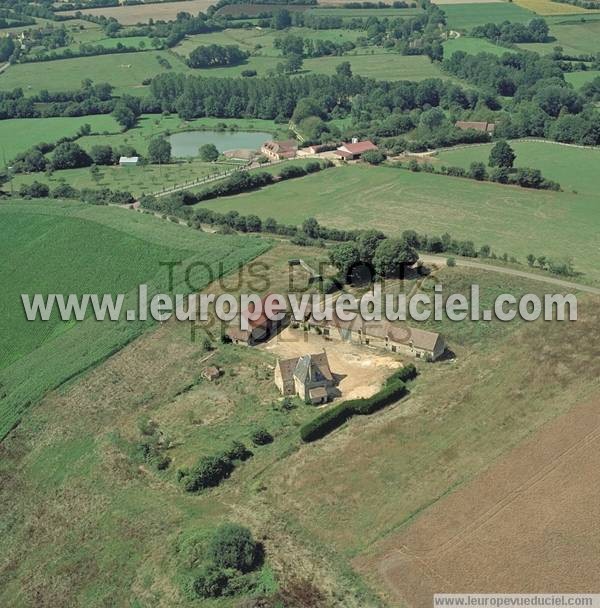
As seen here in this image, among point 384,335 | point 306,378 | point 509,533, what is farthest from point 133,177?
point 509,533

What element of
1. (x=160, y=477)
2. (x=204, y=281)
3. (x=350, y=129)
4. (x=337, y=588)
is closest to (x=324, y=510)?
(x=337, y=588)

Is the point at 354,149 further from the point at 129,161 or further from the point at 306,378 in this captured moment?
the point at 306,378

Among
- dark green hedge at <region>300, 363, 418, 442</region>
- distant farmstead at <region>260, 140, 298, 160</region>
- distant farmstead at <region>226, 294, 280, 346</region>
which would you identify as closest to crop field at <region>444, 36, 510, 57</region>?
distant farmstead at <region>260, 140, 298, 160</region>

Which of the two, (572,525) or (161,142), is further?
(161,142)

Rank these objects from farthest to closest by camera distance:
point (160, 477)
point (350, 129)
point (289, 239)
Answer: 1. point (350, 129)
2. point (289, 239)
3. point (160, 477)

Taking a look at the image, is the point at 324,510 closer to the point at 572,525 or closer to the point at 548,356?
the point at 572,525

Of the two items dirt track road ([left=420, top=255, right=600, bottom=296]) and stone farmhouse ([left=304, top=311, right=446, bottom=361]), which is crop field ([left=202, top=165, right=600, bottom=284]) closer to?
dirt track road ([left=420, top=255, right=600, bottom=296])
